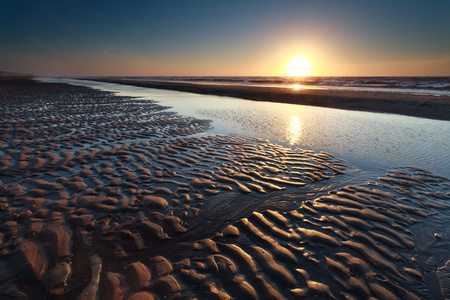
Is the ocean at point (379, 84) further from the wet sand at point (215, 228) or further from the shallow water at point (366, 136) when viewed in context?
the wet sand at point (215, 228)

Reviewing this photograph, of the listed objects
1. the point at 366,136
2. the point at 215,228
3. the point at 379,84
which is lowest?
the point at 215,228

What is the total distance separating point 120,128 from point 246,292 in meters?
10.6

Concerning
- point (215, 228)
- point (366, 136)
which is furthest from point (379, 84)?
point (215, 228)

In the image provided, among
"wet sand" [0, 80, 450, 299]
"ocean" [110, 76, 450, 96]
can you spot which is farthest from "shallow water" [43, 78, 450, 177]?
"ocean" [110, 76, 450, 96]

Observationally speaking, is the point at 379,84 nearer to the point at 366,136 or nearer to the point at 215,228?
the point at 366,136

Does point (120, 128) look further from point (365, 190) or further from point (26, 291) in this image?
point (365, 190)

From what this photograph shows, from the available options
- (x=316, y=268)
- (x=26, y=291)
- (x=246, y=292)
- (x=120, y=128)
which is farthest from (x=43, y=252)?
(x=120, y=128)

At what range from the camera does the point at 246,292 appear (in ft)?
9.03

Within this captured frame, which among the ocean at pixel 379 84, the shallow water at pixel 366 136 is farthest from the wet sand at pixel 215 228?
the ocean at pixel 379 84

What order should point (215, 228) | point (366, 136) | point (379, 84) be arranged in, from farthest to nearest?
point (379, 84) → point (366, 136) → point (215, 228)

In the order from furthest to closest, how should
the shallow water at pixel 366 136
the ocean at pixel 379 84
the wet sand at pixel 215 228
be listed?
1. the ocean at pixel 379 84
2. the shallow water at pixel 366 136
3. the wet sand at pixel 215 228

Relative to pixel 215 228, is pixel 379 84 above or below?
above

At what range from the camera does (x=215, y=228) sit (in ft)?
13.2

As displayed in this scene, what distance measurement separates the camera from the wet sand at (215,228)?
113 inches
